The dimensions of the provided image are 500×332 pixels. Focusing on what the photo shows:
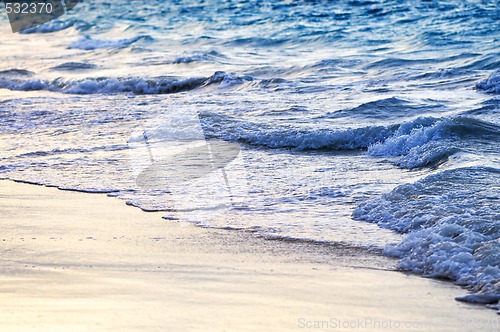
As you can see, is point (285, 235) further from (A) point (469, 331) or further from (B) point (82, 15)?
(B) point (82, 15)

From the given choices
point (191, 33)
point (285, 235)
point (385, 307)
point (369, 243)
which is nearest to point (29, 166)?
point (285, 235)

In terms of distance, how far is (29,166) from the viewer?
24.5 ft

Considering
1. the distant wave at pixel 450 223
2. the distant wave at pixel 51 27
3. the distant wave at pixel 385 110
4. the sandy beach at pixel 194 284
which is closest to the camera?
the sandy beach at pixel 194 284

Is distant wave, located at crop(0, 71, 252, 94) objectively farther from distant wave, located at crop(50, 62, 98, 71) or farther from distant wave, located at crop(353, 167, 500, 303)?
distant wave, located at crop(353, 167, 500, 303)

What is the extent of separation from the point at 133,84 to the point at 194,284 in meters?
10.3

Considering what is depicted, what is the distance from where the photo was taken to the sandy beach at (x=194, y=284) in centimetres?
359

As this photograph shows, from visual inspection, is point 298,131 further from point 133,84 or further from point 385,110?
point 133,84

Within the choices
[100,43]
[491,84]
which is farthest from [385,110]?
[100,43]

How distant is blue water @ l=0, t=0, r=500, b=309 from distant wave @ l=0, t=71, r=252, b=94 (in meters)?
0.04

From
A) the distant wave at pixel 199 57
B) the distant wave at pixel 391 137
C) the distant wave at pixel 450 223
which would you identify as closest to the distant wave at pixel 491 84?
the distant wave at pixel 391 137

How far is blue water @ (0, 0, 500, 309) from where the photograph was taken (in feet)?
17.5

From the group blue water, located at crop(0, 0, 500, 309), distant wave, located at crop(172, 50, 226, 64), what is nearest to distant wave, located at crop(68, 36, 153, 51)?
blue water, located at crop(0, 0, 500, 309)

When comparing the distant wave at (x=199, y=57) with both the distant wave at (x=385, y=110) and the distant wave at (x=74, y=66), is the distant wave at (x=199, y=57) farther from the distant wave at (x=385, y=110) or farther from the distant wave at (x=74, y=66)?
the distant wave at (x=385, y=110)

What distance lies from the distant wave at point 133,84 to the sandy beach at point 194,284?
27.0 ft
